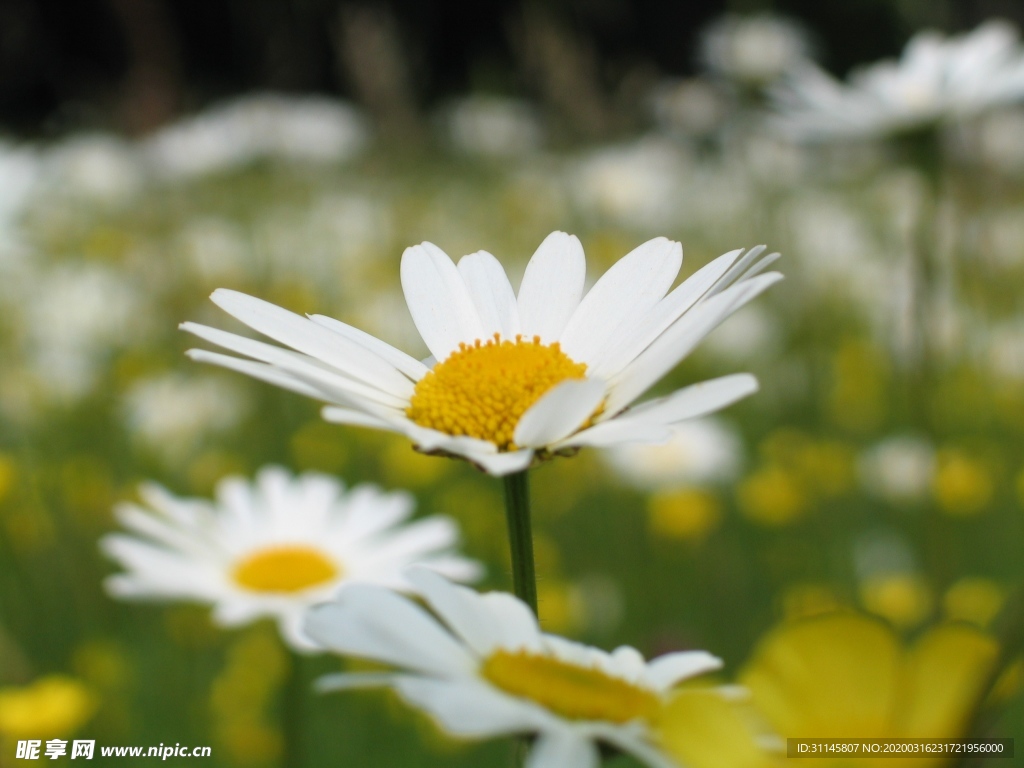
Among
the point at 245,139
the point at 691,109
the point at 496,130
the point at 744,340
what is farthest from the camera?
the point at 496,130

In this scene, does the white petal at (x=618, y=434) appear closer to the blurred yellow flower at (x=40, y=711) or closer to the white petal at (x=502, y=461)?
the white petal at (x=502, y=461)

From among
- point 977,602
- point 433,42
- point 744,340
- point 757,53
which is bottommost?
point 977,602

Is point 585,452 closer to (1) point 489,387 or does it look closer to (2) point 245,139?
Answer: (1) point 489,387

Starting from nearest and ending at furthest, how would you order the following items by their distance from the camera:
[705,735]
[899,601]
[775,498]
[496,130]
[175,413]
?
[705,735], [899,601], [775,498], [175,413], [496,130]

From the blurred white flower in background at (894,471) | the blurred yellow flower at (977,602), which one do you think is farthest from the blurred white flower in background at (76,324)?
A: the blurred yellow flower at (977,602)

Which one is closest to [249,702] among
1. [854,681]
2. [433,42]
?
[854,681]

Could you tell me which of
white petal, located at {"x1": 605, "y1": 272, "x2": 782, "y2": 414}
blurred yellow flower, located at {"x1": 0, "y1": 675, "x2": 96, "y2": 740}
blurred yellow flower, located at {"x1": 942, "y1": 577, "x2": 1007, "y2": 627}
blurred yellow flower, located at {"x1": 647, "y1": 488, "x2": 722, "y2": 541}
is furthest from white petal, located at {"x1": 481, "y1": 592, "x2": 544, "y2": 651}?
blurred yellow flower, located at {"x1": 647, "y1": 488, "x2": 722, "y2": 541}
